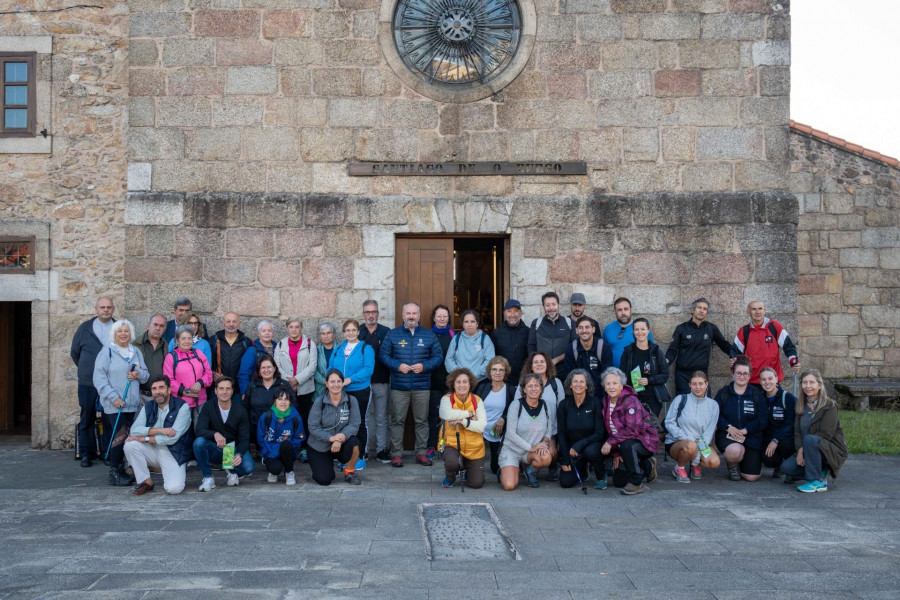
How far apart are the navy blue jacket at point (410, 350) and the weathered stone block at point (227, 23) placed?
3.66m

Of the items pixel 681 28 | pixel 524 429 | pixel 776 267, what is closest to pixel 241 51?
pixel 681 28

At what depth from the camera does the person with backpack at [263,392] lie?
23.2 ft

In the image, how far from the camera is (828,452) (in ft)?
21.7

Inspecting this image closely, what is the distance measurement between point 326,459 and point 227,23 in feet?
15.8

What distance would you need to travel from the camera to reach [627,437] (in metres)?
6.67

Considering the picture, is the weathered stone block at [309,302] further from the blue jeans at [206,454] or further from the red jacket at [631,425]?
the red jacket at [631,425]

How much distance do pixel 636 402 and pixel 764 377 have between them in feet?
4.36

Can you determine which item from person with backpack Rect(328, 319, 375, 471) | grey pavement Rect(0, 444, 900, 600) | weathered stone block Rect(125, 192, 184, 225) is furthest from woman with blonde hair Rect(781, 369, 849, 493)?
weathered stone block Rect(125, 192, 184, 225)

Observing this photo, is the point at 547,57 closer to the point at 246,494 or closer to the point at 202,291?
the point at 202,291

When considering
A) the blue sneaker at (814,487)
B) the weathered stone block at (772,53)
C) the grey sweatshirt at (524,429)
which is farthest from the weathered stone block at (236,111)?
the blue sneaker at (814,487)

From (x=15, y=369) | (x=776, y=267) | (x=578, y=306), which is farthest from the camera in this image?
(x=15, y=369)

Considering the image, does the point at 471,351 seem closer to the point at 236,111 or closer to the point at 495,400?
the point at 495,400

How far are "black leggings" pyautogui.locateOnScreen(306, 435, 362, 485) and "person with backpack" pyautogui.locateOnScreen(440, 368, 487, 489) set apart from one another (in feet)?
2.75

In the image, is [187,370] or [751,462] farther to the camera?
[187,370]
